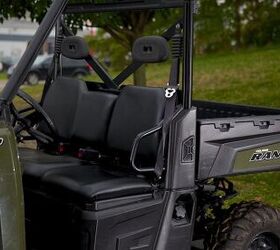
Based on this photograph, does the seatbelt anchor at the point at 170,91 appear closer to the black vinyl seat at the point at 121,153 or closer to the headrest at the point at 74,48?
the black vinyl seat at the point at 121,153

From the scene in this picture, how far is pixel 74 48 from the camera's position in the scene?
445cm

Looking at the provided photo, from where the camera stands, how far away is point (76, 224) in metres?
3.55

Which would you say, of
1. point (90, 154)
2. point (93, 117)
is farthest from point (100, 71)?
point (90, 154)

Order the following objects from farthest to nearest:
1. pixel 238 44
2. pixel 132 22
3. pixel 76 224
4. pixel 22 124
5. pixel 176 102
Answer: pixel 238 44 → pixel 132 22 → pixel 22 124 → pixel 176 102 → pixel 76 224

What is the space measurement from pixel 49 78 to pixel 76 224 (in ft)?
5.03

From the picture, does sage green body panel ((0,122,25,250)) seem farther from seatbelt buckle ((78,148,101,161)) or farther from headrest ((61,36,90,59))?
headrest ((61,36,90,59))

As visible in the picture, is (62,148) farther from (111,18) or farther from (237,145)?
(111,18)

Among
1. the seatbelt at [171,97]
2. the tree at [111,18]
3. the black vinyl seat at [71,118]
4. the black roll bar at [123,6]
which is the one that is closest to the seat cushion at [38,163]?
the black vinyl seat at [71,118]

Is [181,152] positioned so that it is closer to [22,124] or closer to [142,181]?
[142,181]

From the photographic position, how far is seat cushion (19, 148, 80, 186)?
12.6 ft

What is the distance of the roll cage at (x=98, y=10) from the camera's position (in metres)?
3.32

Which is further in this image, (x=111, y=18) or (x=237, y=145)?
(x=111, y=18)

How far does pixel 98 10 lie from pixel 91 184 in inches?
50.9

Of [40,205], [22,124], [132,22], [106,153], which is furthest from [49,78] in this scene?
[132,22]
